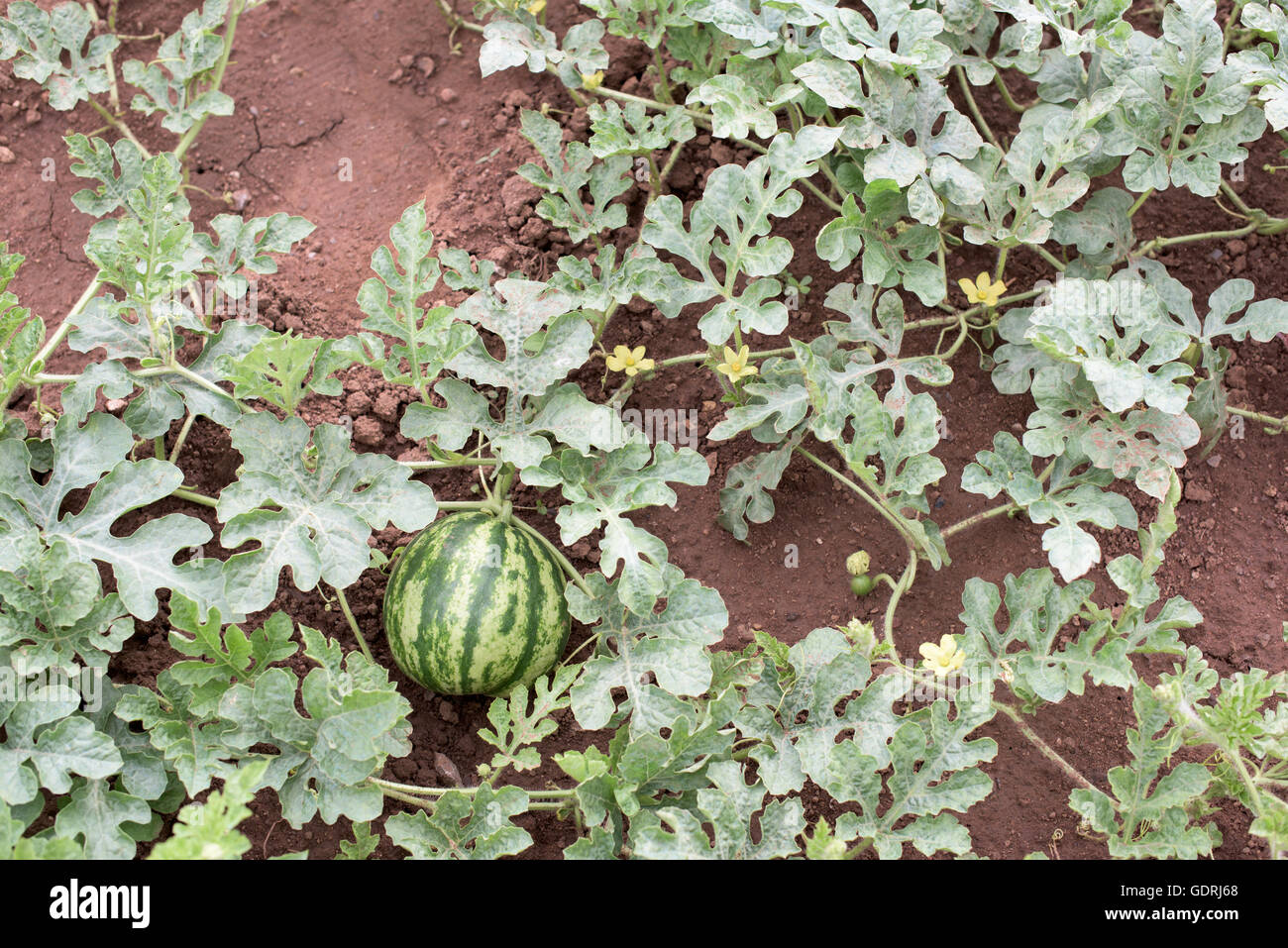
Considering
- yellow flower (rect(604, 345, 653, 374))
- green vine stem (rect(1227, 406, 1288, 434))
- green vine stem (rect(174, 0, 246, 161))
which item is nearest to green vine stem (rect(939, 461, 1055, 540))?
green vine stem (rect(1227, 406, 1288, 434))

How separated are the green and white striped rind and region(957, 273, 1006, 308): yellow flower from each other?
155 centimetres

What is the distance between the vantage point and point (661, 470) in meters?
3.20

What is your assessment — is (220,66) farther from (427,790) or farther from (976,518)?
(976,518)

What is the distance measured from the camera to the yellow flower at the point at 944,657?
9.87 feet

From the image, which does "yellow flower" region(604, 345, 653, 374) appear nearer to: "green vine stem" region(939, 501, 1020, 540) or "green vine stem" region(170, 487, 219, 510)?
"green vine stem" region(939, 501, 1020, 540)

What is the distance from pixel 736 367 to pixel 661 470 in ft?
1.39

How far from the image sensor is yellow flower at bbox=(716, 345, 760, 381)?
11.0 ft

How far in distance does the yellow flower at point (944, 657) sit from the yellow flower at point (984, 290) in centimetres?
112

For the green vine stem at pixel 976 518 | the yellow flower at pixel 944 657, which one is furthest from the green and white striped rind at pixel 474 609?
the green vine stem at pixel 976 518

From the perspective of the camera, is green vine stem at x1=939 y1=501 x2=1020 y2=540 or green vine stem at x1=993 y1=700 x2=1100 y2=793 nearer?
green vine stem at x1=993 y1=700 x2=1100 y2=793

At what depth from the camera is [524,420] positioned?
129 inches

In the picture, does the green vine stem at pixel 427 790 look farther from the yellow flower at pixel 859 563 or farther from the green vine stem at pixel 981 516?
the green vine stem at pixel 981 516

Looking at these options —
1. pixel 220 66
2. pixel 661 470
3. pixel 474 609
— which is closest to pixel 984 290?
pixel 661 470
